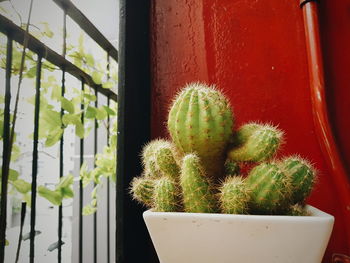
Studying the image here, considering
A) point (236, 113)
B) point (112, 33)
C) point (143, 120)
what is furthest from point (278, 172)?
point (112, 33)

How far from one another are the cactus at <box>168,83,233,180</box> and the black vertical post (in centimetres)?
24

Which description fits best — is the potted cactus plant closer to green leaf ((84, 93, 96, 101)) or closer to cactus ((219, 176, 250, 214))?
cactus ((219, 176, 250, 214))

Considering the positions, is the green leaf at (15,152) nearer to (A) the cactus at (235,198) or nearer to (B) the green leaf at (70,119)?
(B) the green leaf at (70,119)

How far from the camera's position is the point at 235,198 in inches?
16.4

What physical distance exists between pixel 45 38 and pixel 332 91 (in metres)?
0.94

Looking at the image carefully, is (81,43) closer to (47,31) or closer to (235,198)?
(47,31)

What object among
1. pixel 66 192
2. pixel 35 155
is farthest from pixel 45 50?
pixel 66 192

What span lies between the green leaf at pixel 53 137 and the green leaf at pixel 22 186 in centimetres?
14

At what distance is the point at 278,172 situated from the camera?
0.43 m

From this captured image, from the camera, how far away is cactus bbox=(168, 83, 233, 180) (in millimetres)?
502

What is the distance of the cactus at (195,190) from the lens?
0.45 metres

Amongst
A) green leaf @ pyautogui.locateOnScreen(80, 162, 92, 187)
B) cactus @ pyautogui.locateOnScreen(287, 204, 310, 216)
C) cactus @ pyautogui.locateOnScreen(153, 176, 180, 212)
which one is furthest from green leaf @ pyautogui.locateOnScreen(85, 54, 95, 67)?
cactus @ pyautogui.locateOnScreen(287, 204, 310, 216)

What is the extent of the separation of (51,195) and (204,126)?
0.62 m

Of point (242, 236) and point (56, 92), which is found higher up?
point (56, 92)
